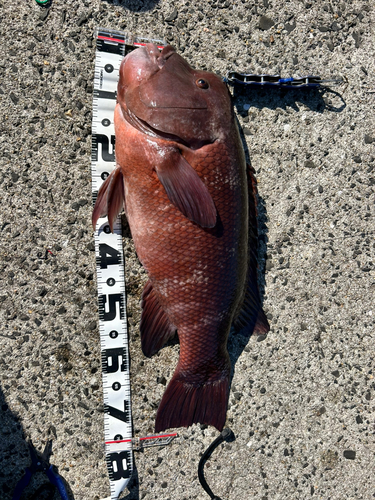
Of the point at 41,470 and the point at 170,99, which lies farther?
the point at 41,470

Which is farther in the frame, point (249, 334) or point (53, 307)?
point (249, 334)

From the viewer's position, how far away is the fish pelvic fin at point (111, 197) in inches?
64.8

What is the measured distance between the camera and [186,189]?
1483 mm

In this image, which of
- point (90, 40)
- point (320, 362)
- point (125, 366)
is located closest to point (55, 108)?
point (90, 40)

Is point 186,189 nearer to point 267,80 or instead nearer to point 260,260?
point 260,260

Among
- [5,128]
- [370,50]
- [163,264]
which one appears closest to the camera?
[163,264]

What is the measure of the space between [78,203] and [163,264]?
2.31 feet

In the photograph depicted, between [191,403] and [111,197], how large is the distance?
4.11 ft

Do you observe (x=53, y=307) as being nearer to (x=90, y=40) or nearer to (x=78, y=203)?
(x=78, y=203)

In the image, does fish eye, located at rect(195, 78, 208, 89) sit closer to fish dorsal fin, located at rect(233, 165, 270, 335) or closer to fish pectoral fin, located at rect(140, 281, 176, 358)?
fish dorsal fin, located at rect(233, 165, 270, 335)

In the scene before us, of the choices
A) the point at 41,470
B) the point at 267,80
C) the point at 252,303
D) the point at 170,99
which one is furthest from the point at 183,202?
the point at 41,470

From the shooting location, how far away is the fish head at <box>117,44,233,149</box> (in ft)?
4.90

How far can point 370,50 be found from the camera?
216 centimetres

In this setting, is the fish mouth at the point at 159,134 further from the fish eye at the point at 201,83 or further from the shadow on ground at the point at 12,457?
the shadow on ground at the point at 12,457
